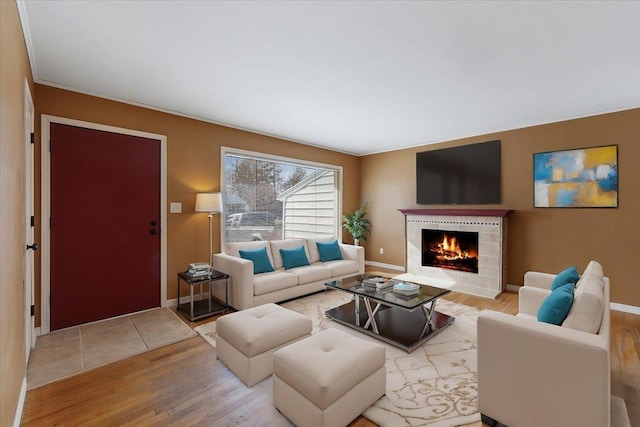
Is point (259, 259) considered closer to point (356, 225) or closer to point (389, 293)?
point (389, 293)

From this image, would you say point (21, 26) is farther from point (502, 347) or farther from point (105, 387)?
point (502, 347)

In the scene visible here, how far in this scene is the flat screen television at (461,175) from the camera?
4711 mm

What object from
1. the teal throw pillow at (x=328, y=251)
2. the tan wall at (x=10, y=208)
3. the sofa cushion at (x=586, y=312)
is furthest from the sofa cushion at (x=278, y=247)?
the sofa cushion at (x=586, y=312)

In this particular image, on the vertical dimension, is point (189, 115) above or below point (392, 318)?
above

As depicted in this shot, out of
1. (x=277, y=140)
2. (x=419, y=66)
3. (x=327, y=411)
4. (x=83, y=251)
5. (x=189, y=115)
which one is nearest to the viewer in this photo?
(x=327, y=411)

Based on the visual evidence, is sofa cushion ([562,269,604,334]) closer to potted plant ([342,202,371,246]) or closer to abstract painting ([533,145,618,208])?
abstract painting ([533,145,618,208])

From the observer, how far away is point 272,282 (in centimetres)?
365

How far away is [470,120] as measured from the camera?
164 inches

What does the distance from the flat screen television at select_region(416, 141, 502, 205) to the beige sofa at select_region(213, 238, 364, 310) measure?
6.03 feet

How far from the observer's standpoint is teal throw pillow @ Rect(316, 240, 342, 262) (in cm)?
475

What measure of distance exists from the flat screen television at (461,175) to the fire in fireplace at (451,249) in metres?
0.57

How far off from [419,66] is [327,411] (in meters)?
2.76

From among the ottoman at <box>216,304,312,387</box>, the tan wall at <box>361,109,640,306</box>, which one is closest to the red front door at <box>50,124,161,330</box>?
the ottoman at <box>216,304,312,387</box>

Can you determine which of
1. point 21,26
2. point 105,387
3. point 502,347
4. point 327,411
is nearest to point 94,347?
point 105,387
